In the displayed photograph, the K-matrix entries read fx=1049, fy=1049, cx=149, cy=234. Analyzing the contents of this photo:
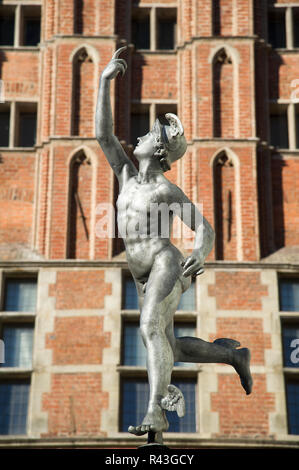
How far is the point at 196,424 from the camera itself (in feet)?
46.4

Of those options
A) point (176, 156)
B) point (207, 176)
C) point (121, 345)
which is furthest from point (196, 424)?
point (176, 156)

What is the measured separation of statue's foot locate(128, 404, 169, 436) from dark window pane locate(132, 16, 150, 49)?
11679mm

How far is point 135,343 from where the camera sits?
1476 cm

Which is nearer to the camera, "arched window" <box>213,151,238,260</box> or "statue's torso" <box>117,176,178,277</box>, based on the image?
"statue's torso" <box>117,176,178,277</box>

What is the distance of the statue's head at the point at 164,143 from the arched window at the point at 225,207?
25.9 feet

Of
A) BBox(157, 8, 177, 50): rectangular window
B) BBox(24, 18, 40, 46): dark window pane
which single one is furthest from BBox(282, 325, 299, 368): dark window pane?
BBox(24, 18, 40, 46): dark window pane

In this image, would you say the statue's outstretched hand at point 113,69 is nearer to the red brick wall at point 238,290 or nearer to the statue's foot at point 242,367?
the statue's foot at point 242,367

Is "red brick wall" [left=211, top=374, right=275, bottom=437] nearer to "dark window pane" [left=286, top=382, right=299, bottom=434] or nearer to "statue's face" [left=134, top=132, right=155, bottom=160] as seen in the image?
"dark window pane" [left=286, top=382, right=299, bottom=434]

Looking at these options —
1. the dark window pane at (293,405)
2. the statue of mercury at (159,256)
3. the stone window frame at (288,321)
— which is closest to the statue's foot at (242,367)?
the statue of mercury at (159,256)

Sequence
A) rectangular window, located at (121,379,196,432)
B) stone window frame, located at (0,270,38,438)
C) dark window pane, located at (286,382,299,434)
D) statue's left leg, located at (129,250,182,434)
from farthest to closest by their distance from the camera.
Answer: stone window frame, located at (0,270,38,438)
dark window pane, located at (286,382,299,434)
rectangular window, located at (121,379,196,432)
statue's left leg, located at (129,250,182,434)

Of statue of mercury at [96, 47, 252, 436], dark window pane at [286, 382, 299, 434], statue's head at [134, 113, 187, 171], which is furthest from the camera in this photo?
dark window pane at [286, 382, 299, 434]

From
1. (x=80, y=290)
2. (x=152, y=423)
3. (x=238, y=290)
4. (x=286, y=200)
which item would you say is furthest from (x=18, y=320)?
(x=152, y=423)

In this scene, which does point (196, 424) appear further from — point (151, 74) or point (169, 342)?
point (169, 342)

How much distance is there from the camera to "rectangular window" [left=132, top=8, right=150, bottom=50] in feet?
56.4
